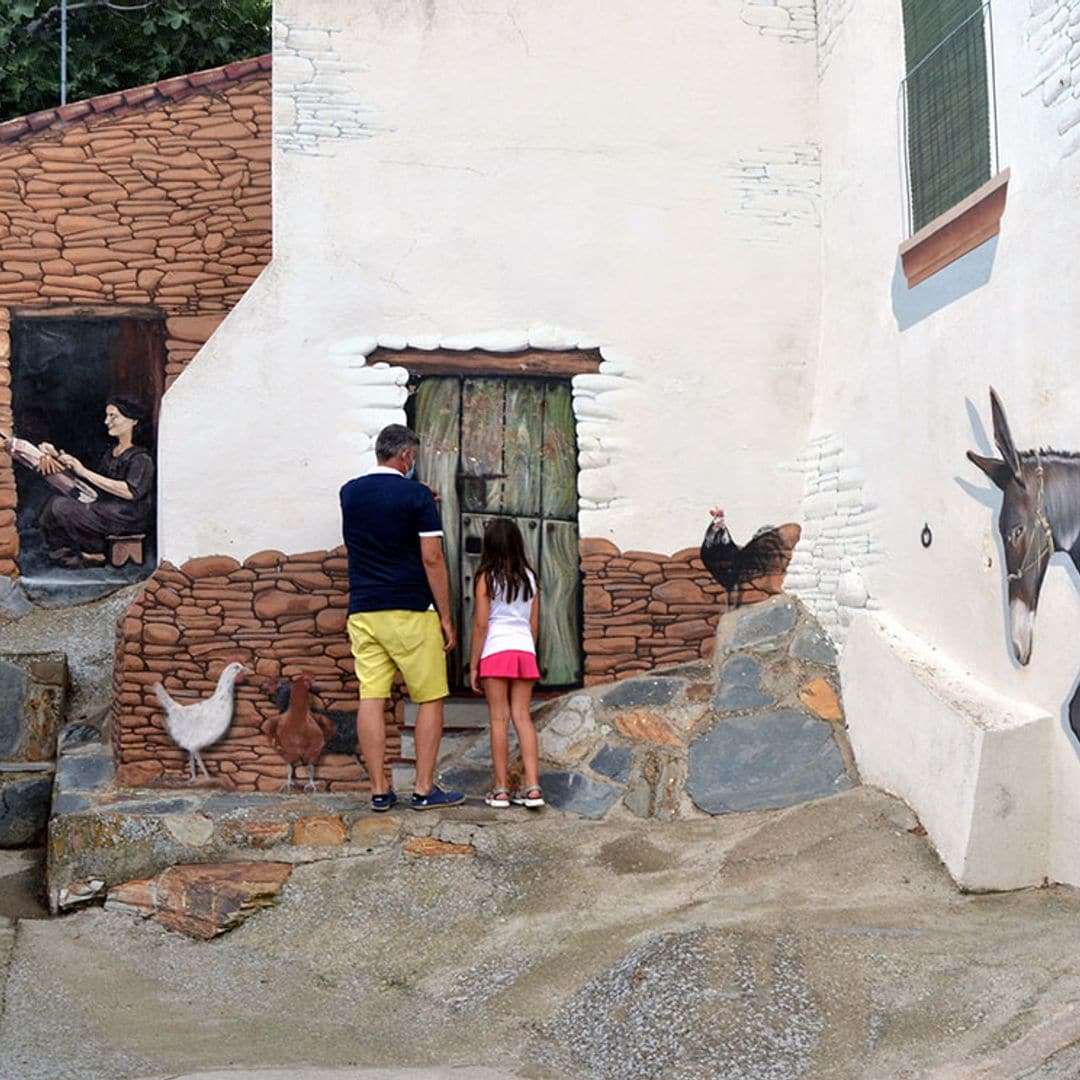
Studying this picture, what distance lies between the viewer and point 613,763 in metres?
6.61

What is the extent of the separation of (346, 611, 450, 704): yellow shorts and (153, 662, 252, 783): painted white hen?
0.86 meters

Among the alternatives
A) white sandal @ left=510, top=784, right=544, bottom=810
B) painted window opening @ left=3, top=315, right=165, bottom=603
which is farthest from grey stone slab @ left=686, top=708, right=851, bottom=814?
painted window opening @ left=3, top=315, right=165, bottom=603

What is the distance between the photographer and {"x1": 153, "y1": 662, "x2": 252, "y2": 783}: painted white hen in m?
6.77

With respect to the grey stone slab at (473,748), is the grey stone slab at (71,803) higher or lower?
lower

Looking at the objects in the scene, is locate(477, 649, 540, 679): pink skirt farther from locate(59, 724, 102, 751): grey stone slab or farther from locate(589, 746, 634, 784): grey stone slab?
locate(59, 724, 102, 751): grey stone slab

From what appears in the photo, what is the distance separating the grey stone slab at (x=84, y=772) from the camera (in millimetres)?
6773

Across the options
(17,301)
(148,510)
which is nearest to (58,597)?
(148,510)

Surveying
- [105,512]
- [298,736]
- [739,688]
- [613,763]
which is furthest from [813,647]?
[105,512]

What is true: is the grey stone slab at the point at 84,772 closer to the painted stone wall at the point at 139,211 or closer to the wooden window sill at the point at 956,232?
the painted stone wall at the point at 139,211

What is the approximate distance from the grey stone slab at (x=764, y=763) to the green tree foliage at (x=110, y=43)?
25.1ft

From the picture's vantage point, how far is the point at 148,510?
873 cm

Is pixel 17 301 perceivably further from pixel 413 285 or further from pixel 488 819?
pixel 488 819

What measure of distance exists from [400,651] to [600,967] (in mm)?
2001

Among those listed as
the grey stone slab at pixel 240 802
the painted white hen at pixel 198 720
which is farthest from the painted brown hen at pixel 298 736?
the painted white hen at pixel 198 720
